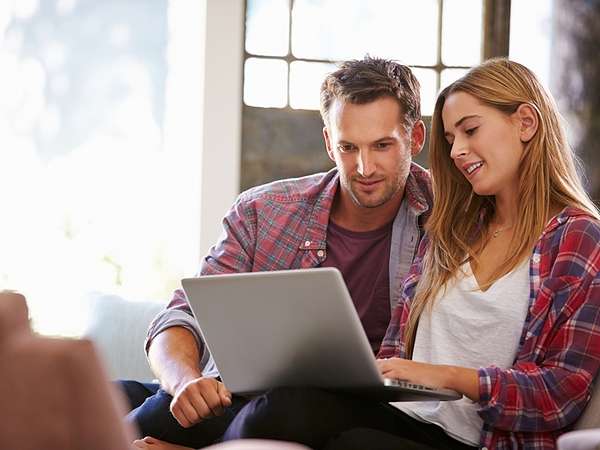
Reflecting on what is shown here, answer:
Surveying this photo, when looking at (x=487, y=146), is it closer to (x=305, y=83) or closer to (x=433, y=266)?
(x=433, y=266)

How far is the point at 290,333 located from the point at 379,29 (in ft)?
10.6

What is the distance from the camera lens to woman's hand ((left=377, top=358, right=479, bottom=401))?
204cm

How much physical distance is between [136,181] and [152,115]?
0.36 m

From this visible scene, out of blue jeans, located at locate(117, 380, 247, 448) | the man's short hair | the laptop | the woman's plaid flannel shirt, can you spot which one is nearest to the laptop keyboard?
the laptop

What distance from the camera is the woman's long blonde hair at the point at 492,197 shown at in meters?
2.28

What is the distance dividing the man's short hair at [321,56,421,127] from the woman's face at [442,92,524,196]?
415 mm

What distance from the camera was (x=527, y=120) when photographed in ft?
7.66

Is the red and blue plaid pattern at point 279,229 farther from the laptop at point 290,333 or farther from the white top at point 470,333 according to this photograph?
the laptop at point 290,333

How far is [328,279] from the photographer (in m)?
1.83

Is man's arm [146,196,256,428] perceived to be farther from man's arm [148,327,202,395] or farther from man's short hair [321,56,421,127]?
man's short hair [321,56,421,127]

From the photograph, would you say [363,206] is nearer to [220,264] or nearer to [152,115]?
[220,264]

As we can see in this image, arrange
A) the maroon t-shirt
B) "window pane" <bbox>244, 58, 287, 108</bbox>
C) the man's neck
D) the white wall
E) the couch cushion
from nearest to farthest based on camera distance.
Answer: the maroon t-shirt < the man's neck < the couch cushion < the white wall < "window pane" <bbox>244, 58, 287, 108</bbox>

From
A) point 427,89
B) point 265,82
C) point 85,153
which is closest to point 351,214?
point 265,82

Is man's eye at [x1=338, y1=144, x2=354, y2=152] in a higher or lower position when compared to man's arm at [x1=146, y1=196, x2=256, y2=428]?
higher
